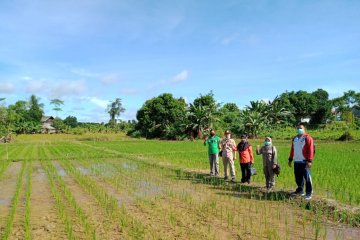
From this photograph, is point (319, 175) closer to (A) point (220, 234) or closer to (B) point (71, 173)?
(A) point (220, 234)

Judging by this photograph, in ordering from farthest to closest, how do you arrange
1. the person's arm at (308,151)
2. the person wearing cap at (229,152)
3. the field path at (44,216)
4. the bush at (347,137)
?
the bush at (347,137), the person wearing cap at (229,152), the person's arm at (308,151), the field path at (44,216)

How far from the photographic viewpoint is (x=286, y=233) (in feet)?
18.1

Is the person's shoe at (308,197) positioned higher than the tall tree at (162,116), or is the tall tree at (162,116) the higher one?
the tall tree at (162,116)

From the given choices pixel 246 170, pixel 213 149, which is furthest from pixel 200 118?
pixel 246 170

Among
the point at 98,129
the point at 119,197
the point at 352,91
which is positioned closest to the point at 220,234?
the point at 119,197

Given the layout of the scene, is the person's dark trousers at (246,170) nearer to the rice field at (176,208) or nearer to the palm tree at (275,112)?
the rice field at (176,208)

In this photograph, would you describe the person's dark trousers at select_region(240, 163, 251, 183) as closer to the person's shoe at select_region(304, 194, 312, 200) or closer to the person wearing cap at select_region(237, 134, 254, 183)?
the person wearing cap at select_region(237, 134, 254, 183)

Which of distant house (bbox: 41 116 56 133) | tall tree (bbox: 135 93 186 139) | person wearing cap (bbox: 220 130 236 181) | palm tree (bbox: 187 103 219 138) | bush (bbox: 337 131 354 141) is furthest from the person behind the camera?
distant house (bbox: 41 116 56 133)

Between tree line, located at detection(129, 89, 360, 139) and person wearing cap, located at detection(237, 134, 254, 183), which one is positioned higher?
tree line, located at detection(129, 89, 360, 139)

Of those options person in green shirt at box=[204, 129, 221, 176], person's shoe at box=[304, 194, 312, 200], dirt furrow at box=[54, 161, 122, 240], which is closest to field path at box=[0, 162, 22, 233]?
dirt furrow at box=[54, 161, 122, 240]

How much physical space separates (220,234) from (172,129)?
39.2m

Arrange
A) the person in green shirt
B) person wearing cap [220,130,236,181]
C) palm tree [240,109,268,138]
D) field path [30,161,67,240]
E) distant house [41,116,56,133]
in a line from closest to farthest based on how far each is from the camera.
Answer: field path [30,161,67,240] → person wearing cap [220,130,236,181] → the person in green shirt → palm tree [240,109,268,138] → distant house [41,116,56,133]

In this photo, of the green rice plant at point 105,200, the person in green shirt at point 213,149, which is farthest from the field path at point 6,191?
the person in green shirt at point 213,149

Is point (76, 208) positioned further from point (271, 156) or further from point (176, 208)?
point (271, 156)
